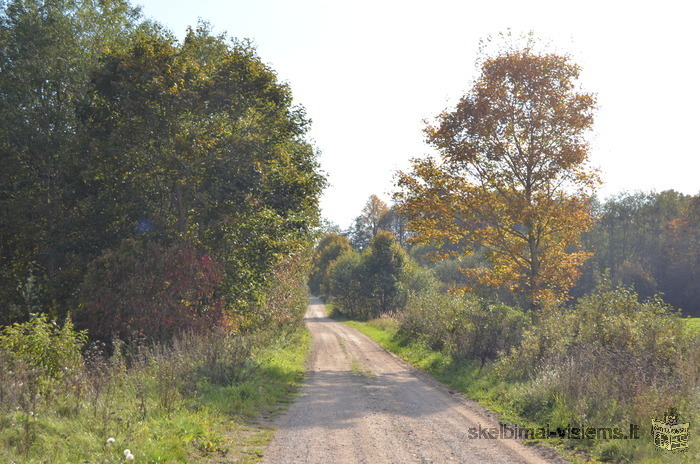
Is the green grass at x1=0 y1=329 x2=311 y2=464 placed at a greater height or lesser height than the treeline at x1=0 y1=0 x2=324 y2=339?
lesser

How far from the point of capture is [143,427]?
7.46 m

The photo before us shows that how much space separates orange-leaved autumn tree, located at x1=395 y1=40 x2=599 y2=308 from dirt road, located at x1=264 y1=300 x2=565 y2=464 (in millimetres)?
7527

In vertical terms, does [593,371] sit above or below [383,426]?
above

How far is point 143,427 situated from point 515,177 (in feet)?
58.2

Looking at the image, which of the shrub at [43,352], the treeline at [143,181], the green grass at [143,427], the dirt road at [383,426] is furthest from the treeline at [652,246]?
the shrub at [43,352]

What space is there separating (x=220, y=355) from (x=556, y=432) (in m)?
8.17

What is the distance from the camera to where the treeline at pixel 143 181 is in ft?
54.8

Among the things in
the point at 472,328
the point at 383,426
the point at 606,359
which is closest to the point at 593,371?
the point at 606,359

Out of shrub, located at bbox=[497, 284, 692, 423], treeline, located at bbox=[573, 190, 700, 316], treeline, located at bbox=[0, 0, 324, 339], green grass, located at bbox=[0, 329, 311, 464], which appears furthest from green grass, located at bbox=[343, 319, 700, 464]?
treeline, located at bbox=[573, 190, 700, 316]

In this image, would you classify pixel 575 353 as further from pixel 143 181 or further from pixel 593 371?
pixel 143 181

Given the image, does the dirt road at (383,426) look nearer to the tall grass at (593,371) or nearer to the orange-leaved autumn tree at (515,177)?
the tall grass at (593,371)

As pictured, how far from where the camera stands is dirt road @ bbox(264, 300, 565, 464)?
7.60 m

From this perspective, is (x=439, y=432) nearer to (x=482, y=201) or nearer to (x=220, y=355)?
(x=220, y=355)

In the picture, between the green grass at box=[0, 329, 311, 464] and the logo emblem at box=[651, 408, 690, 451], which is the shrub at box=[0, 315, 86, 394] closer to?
the green grass at box=[0, 329, 311, 464]
